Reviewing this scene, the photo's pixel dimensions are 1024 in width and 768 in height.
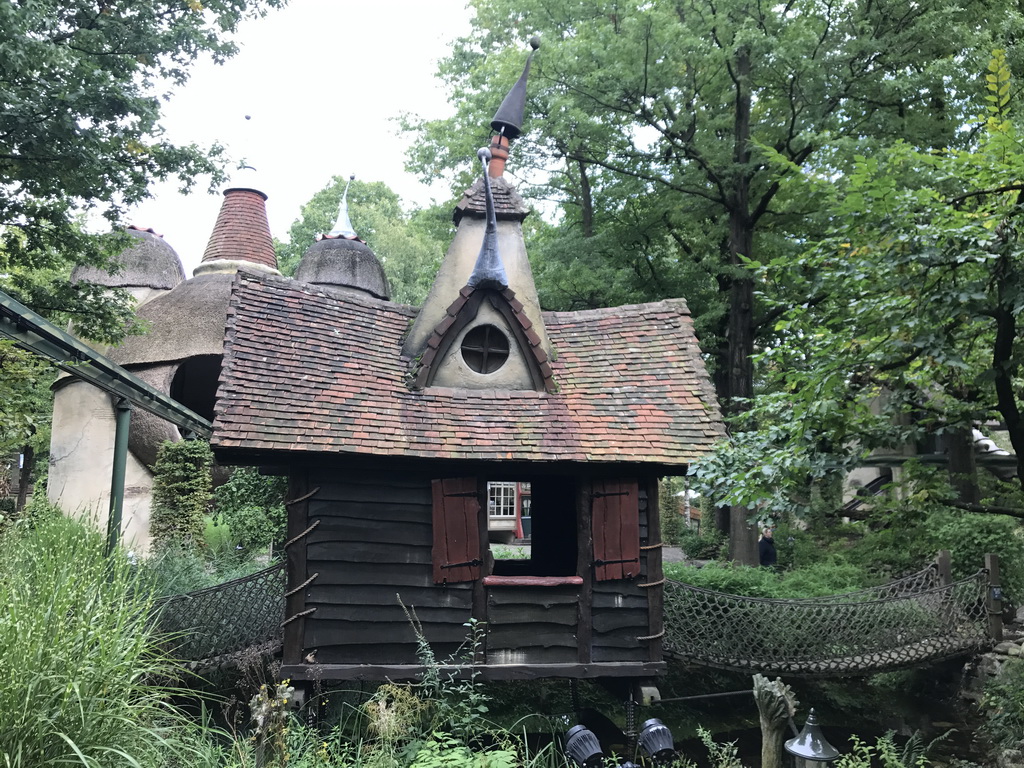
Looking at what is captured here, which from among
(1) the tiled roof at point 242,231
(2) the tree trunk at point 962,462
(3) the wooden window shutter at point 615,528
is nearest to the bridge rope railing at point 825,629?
(3) the wooden window shutter at point 615,528

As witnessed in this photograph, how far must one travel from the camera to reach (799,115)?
563 inches

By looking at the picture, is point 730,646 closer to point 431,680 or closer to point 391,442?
point 431,680

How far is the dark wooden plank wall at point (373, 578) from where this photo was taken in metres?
7.57

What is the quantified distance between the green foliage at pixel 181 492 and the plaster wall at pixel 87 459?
1361 millimetres

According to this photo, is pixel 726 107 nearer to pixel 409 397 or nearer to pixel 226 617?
pixel 409 397

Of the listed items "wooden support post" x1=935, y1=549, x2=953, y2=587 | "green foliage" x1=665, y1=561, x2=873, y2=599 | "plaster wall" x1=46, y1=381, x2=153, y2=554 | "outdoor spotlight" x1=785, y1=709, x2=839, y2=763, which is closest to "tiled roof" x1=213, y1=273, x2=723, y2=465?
"green foliage" x1=665, y1=561, x2=873, y2=599

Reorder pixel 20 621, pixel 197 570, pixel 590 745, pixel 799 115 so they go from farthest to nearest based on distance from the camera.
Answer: pixel 799 115 < pixel 197 570 < pixel 590 745 < pixel 20 621

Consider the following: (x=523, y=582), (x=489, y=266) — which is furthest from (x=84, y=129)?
(x=523, y=582)

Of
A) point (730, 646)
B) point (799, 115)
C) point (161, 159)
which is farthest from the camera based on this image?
point (799, 115)

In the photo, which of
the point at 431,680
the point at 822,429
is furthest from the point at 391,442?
the point at 822,429

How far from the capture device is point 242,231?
2136 centimetres

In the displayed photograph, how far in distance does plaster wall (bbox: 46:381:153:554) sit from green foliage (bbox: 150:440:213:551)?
1.36m

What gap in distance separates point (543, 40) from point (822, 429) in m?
12.5

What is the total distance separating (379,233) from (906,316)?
35.6 metres
